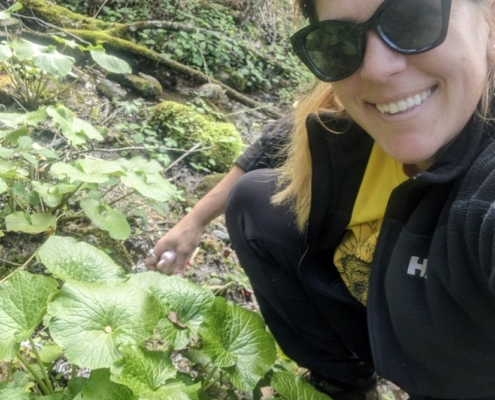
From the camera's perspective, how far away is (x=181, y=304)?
1.21m

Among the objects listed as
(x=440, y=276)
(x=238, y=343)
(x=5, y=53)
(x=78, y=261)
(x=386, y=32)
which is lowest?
(x=238, y=343)

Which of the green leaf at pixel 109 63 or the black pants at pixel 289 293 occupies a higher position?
the green leaf at pixel 109 63

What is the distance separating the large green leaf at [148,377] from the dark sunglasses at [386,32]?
2.31ft

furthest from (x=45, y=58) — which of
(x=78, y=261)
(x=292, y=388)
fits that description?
(x=292, y=388)

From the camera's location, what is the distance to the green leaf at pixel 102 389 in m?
1.01

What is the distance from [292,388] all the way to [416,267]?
1.51 ft

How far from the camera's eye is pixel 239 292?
197 cm

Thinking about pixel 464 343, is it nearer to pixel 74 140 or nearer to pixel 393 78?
pixel 393 78

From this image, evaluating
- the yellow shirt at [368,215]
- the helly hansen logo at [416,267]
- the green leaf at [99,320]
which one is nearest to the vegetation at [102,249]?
the green leaf at [99,320]

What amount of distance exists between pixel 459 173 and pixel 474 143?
2.6 inches

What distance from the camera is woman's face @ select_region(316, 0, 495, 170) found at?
33.9 inches

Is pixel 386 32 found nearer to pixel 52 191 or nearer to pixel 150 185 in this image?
pixel 150 185

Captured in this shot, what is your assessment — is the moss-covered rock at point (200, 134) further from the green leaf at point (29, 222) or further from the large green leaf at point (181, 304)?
the large green leaf at point (181, 304)

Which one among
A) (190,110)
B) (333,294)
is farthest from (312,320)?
(190,110)
